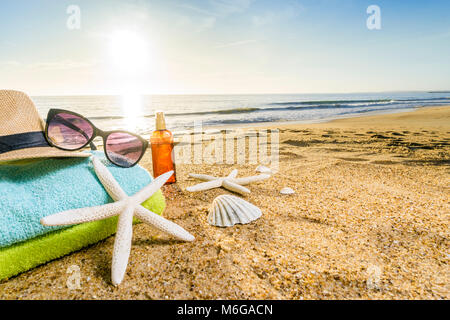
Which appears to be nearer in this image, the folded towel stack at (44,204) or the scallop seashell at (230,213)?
the folded towel stack at (44,204)

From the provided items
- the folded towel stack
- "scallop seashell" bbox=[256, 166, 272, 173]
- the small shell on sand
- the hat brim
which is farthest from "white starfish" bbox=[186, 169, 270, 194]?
the hat brim

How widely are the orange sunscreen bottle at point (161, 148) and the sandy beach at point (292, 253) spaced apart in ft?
0.86

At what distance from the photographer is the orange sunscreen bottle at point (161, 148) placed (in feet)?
8.28

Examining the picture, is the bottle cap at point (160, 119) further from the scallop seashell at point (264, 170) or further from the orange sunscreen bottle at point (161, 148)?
the scallop seashell at point (264, 170)

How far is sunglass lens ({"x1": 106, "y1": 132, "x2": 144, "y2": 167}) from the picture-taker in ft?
5.92

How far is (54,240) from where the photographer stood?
1427 millimetres

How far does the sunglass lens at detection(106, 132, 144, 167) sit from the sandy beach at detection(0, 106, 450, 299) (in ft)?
1.64

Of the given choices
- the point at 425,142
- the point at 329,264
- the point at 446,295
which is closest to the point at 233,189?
the point at 329,264

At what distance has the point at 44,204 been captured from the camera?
139 centimetres

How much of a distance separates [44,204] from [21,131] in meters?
0.53

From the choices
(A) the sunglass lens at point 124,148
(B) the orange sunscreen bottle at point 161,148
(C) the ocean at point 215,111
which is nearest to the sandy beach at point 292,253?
(B) the orange sunscreen bottle at point 161,148
